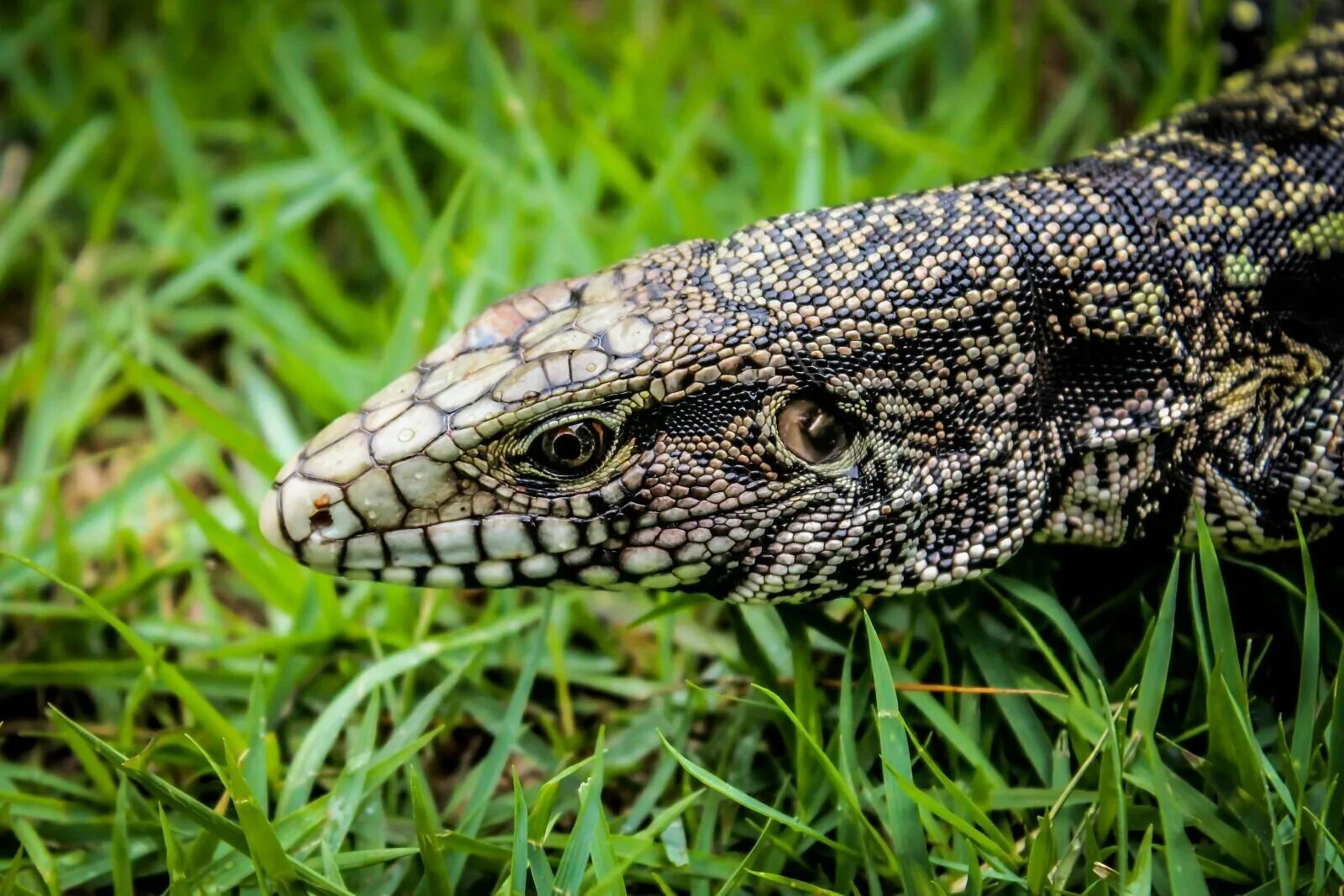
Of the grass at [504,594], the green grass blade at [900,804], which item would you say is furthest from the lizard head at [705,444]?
the grass at [504,594]

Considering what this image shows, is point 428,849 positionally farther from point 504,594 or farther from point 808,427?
point 808,427

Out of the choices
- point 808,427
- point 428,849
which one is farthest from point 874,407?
point 428,849

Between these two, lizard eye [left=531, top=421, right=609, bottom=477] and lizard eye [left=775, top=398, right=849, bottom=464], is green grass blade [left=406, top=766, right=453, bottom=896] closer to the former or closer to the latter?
lizard eye [left=531, top=421, right=609, bottom=477]

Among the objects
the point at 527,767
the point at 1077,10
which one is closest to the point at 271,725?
the point at 527,767

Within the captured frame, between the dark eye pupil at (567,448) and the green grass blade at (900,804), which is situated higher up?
the dark eye pupil at (567,448)

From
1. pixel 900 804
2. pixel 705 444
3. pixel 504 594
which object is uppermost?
pixel 504 594

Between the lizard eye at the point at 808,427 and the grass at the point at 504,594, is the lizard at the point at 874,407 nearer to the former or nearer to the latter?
the lizard eye at the point at 808,427
